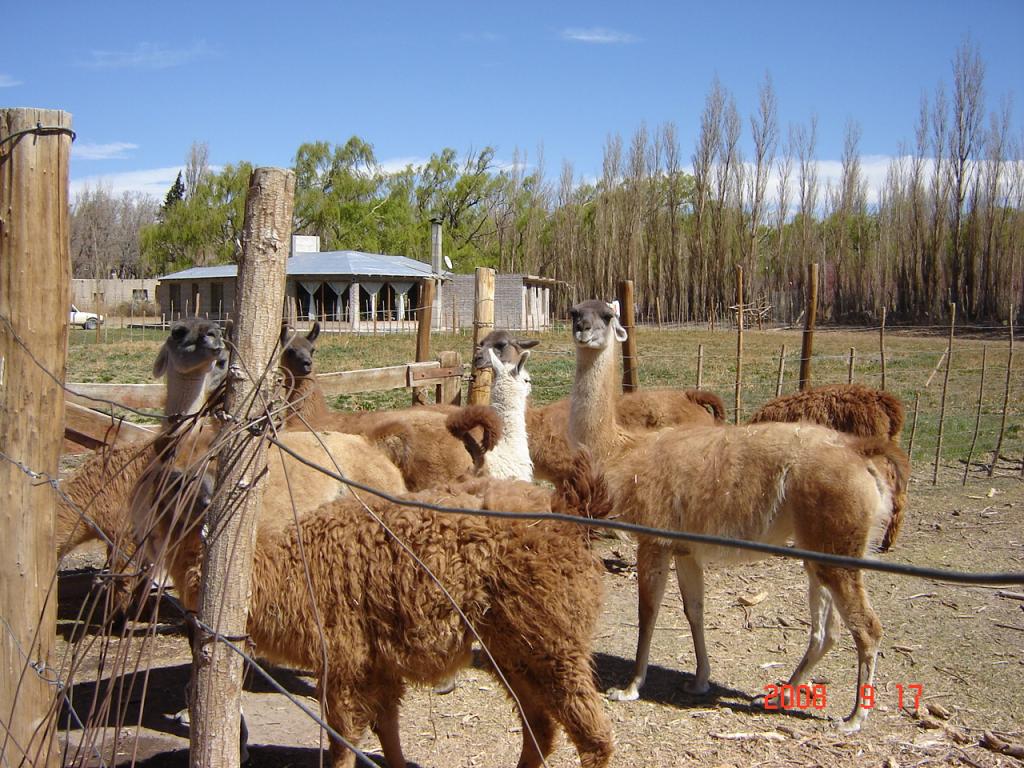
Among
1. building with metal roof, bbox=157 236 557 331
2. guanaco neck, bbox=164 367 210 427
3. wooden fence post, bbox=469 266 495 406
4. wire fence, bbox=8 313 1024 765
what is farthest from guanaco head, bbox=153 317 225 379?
building with metal roof, bbox=157 236 557 331

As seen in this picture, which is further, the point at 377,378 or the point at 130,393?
the point at 377,378

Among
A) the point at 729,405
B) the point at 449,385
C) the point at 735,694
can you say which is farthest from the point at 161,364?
the point at 729,405

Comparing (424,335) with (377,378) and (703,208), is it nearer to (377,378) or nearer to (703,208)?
(377,378)

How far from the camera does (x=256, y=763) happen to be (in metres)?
4.16

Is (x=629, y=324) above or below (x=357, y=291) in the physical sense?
below

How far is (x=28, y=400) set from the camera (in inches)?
115

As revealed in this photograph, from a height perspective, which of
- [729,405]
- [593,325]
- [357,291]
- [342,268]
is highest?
[342,268]

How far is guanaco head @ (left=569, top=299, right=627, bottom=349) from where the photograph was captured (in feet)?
23.1

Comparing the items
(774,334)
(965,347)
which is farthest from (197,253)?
(965,347)

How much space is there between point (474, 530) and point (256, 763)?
67.4 inches

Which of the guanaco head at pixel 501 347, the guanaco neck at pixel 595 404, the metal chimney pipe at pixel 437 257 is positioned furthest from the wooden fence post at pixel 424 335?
the metal chimney pipe at pixel 437 257

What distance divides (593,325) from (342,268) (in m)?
32.6

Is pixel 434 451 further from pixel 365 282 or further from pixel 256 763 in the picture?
pixel 365 282
